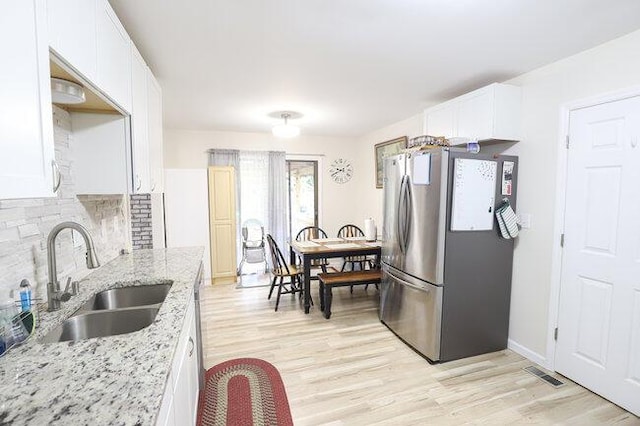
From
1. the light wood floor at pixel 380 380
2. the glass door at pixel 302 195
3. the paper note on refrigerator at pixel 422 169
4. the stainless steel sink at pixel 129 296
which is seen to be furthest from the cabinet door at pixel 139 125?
the glass door at pixel 302 195

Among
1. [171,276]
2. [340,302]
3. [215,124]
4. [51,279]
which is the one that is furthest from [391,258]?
[215,124]

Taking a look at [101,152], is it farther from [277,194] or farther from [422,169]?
[277,194]

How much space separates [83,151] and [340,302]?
3149mm

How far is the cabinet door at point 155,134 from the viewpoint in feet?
7.34

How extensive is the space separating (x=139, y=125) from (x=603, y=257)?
128 inches

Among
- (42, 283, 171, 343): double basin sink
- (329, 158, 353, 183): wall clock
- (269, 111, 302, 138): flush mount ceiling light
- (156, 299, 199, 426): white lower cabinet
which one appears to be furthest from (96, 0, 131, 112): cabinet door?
(329, 158, 353, 183): wall clock

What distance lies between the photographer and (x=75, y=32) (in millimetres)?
1110

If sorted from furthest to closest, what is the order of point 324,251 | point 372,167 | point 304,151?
point 304,151 < point 372,167 < point 324,251

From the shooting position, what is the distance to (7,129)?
0.74m

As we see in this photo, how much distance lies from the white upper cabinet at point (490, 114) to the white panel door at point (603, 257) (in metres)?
0.44

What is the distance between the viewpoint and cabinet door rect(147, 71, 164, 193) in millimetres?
2238

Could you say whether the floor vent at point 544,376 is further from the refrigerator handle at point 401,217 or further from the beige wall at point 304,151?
the beige wall at point 304,151

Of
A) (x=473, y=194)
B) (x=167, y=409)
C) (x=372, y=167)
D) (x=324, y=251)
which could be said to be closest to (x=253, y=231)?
(x=324, y=251)

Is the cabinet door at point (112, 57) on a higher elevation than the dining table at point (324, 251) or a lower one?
higher
